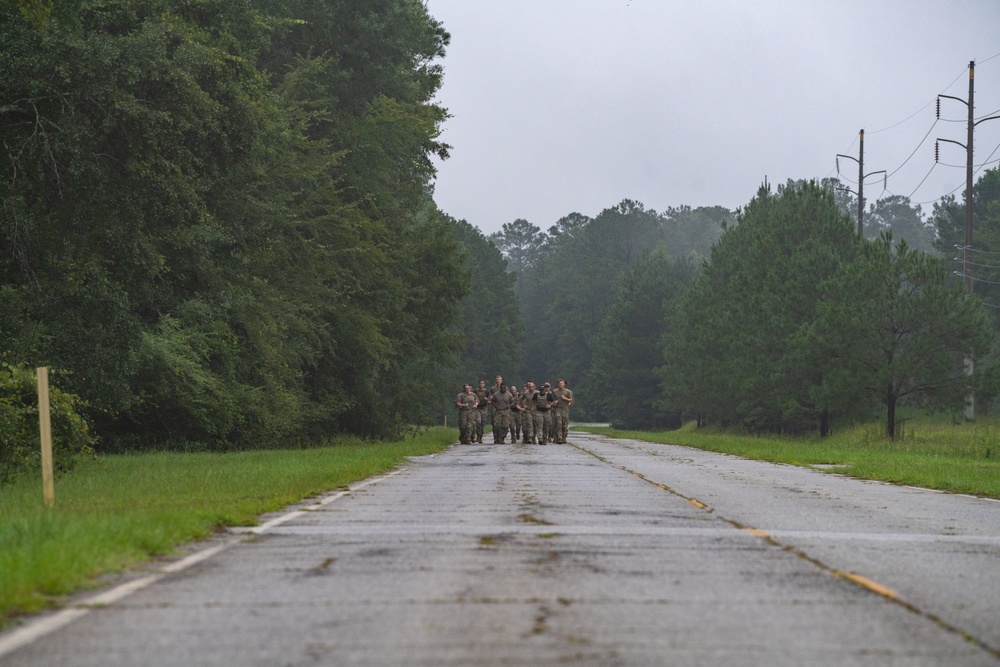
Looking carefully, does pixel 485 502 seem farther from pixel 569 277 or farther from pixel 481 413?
pixel 569 277

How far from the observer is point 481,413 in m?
42.8

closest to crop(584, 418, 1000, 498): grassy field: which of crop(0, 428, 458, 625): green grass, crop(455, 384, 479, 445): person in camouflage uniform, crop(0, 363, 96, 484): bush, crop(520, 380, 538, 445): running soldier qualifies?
crop(520, 380, 538, 445): running soldier

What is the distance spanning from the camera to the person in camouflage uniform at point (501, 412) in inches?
1608

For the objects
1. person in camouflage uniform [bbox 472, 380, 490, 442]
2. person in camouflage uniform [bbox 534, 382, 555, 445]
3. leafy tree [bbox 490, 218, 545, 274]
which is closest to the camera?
person in camouflage uniform [bbox 534, 382, 555, 445]

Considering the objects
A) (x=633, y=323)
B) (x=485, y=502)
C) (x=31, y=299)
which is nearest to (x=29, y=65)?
(x=31, y=299)

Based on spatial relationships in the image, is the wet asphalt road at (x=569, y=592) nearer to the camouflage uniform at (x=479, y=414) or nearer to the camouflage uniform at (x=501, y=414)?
the camouflage uniform at (x=501, y=414)

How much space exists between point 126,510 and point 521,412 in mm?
27897

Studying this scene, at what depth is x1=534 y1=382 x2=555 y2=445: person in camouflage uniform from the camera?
128 ft

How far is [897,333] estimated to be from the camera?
1586 inches

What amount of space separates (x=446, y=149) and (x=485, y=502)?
32791 mm

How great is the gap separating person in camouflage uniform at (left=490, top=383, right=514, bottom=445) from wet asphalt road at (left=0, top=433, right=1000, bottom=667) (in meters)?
27.3

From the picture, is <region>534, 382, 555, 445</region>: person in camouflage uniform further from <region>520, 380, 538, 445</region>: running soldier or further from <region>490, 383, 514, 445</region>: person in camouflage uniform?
<region>490, 383, 514, 445</region>: person in camouflage uniform

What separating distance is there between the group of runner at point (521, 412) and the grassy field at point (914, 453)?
4.41 metres

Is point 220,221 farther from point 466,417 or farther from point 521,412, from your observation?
point 466,417
